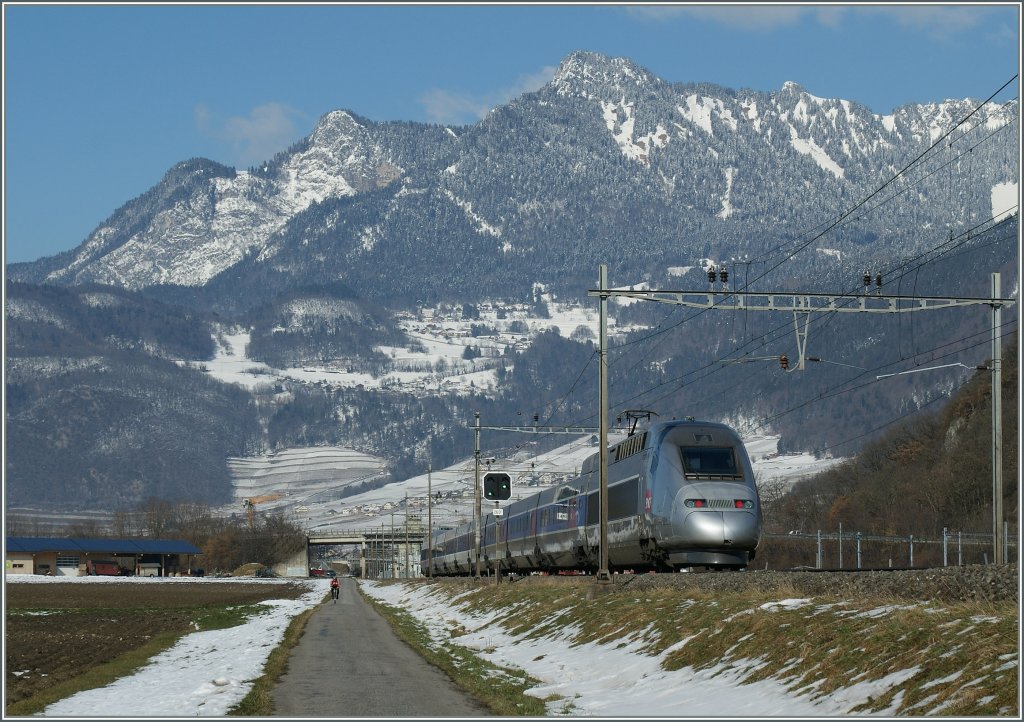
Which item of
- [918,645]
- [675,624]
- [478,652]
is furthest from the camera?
[478,652]

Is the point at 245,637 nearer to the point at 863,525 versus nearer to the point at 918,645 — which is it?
the point at 918,645

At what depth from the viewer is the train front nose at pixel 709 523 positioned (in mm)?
48312

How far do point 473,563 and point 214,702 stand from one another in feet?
270

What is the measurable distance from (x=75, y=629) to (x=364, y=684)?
3151 centimetres

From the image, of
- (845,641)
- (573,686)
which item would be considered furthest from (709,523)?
(845,641)

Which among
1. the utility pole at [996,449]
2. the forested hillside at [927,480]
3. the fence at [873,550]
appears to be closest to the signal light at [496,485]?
the utility pole at [996,449]

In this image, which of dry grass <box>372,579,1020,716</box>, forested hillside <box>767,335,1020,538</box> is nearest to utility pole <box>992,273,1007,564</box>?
dry grass <box>372,579,1020,716</box>

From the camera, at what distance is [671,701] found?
22859mm

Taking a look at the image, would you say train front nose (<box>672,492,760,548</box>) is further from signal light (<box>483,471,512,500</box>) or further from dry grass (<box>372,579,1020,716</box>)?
dry grass (<box>372,579,1020,716</box>)

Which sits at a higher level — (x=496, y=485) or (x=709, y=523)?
(x=496, y=485)

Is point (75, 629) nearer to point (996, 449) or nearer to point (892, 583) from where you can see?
point (996, 449)

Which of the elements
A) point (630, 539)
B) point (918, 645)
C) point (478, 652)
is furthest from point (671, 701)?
point (630, 539)

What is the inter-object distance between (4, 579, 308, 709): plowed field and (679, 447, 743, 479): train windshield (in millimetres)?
19317

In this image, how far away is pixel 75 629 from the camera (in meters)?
55.9
